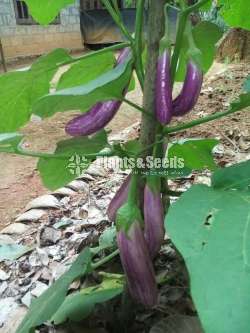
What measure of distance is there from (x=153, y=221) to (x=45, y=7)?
0.42 meters

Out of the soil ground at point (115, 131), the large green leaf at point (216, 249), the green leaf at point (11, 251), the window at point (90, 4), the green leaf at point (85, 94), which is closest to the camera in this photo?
the large green leaf at point (216, 249)

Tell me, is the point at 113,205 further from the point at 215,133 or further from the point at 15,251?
the point at 215,133

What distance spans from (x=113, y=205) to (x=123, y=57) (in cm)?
22

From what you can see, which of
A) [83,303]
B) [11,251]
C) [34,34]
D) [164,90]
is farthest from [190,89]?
[34,34]

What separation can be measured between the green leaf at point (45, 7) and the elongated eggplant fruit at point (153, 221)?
35 cm

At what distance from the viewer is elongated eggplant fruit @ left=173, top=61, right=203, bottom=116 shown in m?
0.55

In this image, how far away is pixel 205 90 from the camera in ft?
8.59

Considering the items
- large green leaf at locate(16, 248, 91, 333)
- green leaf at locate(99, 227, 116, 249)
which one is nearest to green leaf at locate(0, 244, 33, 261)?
green leaf at locate(99, 227, 116, 249)

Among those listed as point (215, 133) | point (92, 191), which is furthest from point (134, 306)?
point (215, 133)

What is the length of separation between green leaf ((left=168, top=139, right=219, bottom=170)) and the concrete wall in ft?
19.8

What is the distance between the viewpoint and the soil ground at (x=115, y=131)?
180cm

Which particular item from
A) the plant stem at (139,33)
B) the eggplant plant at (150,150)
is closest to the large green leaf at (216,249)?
the eggplant plant at (150,150)

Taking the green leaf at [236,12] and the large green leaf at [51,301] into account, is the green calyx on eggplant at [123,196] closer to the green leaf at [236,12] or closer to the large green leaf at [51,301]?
the large green leaf at [51,301]

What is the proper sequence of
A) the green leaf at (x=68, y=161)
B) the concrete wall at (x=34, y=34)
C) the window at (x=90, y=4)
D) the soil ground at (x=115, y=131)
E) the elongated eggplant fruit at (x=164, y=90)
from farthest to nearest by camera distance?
1. the window at (x=90, y=4)
2. the concrete wall at (x=34, y=34)
3. the soil ground at (x=115, y=131)
4. the green leaf at (x=68, y=161)
5. the elongated eggplant fruit at (x=164, y=90)
